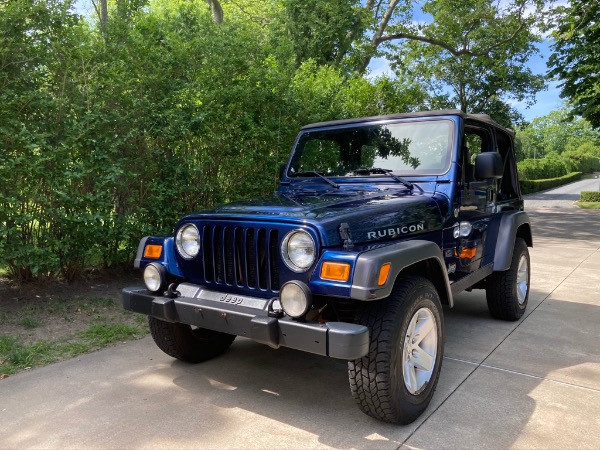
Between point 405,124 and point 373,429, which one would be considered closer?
point 373,429

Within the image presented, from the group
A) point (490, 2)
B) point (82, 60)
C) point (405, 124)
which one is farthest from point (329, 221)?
point (490, 2)

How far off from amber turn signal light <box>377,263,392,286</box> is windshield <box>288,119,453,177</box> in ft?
4.70

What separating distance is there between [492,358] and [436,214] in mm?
1307

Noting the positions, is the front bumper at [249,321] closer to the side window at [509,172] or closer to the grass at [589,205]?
the side window at [509,172]

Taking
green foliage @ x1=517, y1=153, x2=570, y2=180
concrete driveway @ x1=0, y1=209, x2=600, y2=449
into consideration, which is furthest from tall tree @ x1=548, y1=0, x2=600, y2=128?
green foliage @ x1=517, y1=153, x2=570, y2=180

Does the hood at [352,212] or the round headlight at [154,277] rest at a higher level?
the hood at [352,212]

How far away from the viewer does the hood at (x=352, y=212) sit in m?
2.65

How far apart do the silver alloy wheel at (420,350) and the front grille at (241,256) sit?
2.74ft

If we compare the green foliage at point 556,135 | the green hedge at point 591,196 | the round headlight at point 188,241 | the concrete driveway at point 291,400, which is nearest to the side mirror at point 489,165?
the concrete driveway at point 291,400

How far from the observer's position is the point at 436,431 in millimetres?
2646

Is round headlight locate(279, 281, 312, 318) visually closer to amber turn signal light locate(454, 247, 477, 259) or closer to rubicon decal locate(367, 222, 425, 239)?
rubicon decal locate(367, 222, 425, 239)

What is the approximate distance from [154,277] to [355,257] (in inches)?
55.7

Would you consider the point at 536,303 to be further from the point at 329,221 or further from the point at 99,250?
the point at 99,250

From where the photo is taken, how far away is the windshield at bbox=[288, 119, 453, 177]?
12.0 feet
